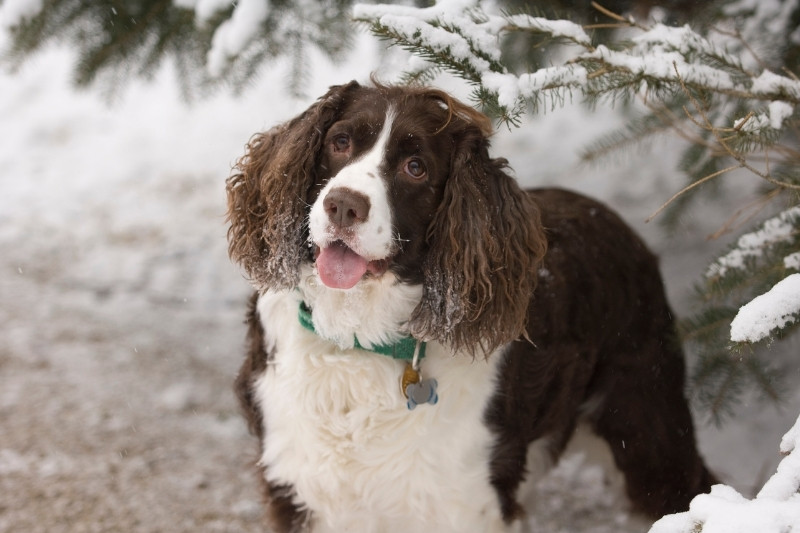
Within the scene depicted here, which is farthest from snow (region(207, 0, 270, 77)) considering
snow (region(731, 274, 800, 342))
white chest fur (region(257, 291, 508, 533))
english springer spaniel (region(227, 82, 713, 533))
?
snow (region(731, 274, 800, 342))

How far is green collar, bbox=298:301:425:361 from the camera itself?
8.18 feet

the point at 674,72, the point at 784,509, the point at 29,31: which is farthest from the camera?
the point at 29,31

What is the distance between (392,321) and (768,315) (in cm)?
106

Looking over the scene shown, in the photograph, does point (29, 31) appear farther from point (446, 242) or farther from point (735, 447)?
point (735, 447)

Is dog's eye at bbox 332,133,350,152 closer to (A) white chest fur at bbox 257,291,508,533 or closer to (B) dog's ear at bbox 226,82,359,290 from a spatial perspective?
(B) dog's ear at bbox 226,82,359,290

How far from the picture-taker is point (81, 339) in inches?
170

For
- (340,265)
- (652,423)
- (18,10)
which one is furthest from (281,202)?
(652,423)

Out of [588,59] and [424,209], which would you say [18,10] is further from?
[588,59]

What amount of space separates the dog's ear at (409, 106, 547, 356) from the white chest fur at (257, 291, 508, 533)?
18 cm

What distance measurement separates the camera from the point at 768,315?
1.84m

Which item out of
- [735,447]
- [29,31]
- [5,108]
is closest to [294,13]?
[29,31]

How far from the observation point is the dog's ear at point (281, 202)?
2425mm

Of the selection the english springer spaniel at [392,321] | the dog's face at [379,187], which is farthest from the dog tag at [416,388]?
the dog's face at [379,187]

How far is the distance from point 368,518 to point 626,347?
1191 mm
